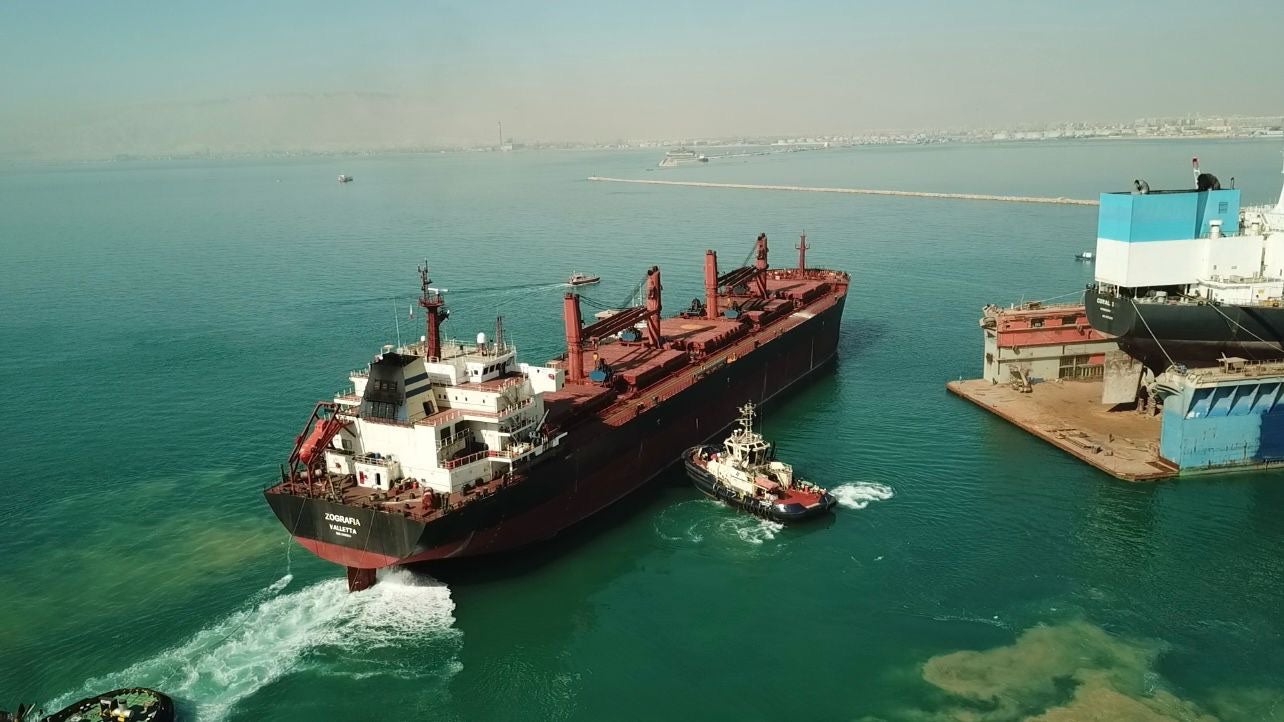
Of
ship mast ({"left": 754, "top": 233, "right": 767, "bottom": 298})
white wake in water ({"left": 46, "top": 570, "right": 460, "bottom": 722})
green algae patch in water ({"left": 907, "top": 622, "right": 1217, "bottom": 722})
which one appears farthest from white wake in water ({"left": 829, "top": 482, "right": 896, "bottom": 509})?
ship mast ({"left": 754, "top": 233, "right": 767, "bottom": 298})

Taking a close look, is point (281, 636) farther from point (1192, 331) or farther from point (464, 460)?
point (1192, 331)

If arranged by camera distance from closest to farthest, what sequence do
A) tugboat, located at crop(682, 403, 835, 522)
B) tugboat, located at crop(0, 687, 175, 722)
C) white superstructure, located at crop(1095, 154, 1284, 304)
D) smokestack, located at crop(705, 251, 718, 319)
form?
tugboat, located at crop(0, 687, 175, 722) → tugboat, located at crop(682, 403, 835, 522) → white superstructure, located at crop(1095, 154, 1284, 304) → smokestack, located at crop(705, 251, 718, 319)

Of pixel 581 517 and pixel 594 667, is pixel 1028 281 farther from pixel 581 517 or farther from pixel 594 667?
pixel 594 667

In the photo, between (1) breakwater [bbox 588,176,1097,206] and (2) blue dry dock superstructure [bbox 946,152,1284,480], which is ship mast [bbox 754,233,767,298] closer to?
(2) blue dry dock superstructure [bbox 946,152,1284,480]

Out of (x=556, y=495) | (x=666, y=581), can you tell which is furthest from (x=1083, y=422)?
(x=556, y=495)

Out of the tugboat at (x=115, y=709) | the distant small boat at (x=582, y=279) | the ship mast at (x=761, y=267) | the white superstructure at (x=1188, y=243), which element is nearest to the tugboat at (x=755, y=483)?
the tugboat at (x=115, y=709)

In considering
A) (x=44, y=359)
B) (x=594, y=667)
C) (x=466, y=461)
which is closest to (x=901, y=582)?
(x=594, y=667)

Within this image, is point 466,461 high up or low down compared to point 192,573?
up
